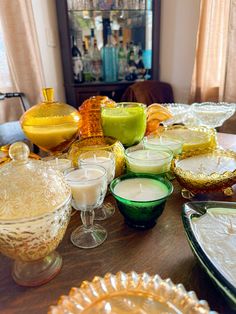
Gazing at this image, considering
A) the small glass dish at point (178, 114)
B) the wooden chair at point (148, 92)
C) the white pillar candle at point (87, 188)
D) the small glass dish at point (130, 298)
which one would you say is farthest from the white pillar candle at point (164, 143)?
the wooden chair at point (148, 92)

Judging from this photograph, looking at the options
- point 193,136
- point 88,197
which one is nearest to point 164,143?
point 193,136

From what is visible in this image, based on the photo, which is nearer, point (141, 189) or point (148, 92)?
point (141, 189)

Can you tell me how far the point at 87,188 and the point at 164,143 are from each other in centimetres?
34

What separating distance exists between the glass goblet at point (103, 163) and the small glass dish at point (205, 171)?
147 millimetres

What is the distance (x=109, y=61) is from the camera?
224 centimetres

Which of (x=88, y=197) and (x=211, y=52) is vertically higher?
(x=211, y=52)

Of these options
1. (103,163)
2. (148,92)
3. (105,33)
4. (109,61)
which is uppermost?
(105,33)

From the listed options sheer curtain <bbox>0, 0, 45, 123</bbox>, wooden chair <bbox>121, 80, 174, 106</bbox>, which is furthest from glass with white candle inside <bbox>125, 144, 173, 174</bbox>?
sheer curtain <bbox>0, 0, 45, 123</bbox>

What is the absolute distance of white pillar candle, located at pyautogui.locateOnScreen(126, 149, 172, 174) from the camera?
0.58 m

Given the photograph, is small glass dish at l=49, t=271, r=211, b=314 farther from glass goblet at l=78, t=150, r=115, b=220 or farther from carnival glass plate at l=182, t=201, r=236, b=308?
glass goblet at l=78, t=150, r=115, b=220

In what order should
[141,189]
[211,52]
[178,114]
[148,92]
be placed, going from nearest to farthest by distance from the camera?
1. [141,189]
2. [178,114]
3. [211,52]
4. [148,92]

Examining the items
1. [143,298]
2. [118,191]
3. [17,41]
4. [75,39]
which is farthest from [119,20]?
[143,298]

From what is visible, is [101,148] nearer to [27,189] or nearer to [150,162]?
[150,162]

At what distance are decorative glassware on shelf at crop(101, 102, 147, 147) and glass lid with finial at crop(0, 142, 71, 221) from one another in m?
0.36
